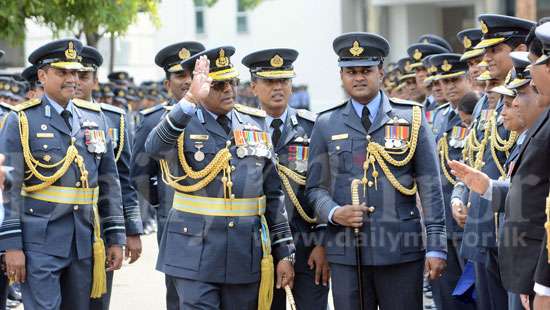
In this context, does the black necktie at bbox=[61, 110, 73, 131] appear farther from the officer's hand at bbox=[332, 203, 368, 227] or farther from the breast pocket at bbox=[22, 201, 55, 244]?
the officer's hand at bbox=[332, 203, 368, 227]

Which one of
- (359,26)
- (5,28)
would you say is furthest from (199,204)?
(359,26)

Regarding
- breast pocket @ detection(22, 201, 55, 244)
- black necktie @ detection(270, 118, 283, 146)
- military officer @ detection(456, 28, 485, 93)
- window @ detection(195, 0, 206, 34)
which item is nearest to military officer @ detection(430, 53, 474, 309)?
military officer @ detection(456, 28, 485, 93)

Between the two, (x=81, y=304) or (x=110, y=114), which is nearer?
(x=81, y=304)

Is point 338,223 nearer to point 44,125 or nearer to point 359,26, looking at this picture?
point 44,125

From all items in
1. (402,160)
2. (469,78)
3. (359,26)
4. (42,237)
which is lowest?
(42,237)

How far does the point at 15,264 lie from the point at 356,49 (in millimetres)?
2697

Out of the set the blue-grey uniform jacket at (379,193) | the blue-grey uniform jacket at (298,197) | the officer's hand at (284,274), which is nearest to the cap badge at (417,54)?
the blue-grey uniform jacket at (298,197)

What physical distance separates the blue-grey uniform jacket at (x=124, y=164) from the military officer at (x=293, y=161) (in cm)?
126

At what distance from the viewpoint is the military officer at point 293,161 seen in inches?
300

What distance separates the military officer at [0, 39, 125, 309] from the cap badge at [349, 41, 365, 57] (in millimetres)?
1983

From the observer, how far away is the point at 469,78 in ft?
31.9

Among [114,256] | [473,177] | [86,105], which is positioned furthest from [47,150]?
[473,177]

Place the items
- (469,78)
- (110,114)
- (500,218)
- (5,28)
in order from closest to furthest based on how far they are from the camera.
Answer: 1. (500,218)
2. (110,114)
3. (469,78)
4. (5,28)

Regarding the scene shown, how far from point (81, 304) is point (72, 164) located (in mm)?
991
